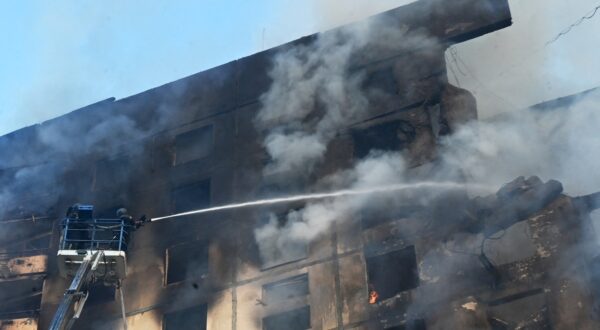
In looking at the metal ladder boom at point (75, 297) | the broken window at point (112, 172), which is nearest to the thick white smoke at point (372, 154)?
the broken window at point (112, 172)

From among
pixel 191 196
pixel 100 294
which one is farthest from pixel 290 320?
pixel 100 294

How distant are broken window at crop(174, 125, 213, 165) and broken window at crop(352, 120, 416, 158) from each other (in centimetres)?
442

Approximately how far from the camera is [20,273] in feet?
70.4

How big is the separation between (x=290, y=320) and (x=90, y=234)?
4872 mm

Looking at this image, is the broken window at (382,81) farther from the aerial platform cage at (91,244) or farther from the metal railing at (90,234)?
the metal railing at (90,234)

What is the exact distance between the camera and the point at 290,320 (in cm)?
1805

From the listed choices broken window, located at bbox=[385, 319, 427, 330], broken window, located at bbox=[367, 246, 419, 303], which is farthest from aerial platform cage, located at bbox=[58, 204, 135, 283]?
broken window, located at bbox=[385, 319, 427, 330]

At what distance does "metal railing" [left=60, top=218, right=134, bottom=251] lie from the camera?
15422 millimetres

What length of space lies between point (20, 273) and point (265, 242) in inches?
270

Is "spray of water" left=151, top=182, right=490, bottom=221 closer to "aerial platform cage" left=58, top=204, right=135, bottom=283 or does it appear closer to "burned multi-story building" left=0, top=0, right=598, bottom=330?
"burned multi-story building" left=0, top=0, right=598, bottom=330

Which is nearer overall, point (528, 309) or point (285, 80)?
point (528, 309)

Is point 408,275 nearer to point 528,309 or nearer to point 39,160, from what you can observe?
point 528,309

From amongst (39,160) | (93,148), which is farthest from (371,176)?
(39,160)

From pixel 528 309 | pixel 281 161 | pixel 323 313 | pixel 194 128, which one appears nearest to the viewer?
pixel 528 309
